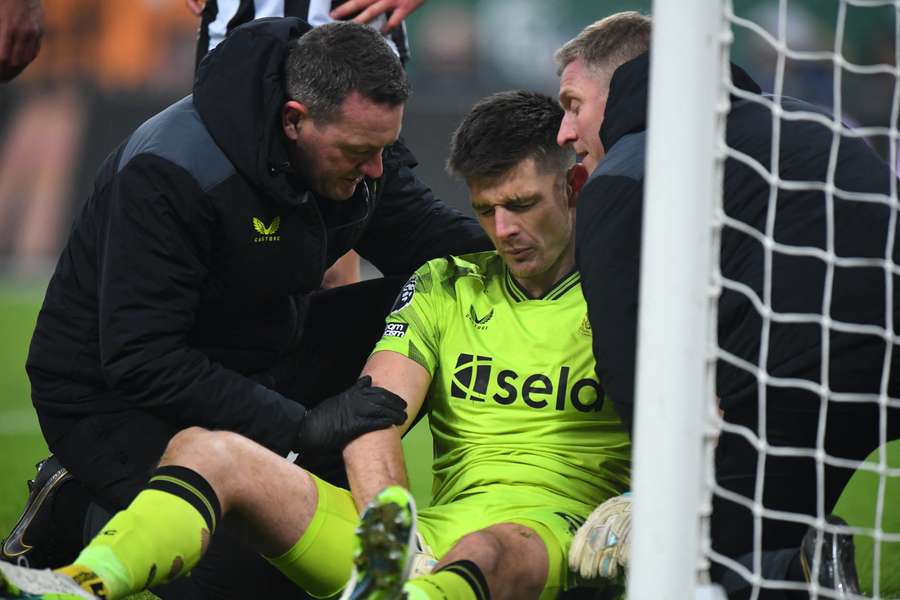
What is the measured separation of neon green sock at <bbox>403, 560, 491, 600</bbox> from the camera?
2527 millimetres

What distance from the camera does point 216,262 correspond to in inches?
132

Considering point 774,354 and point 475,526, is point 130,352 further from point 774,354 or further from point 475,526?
point 774,354

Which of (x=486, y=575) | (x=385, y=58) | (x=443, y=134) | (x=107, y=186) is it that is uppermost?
(x=443, y=134)

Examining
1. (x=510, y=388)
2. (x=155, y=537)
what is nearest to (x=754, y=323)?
(x=510, y=388)

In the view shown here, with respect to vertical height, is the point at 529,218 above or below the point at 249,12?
below

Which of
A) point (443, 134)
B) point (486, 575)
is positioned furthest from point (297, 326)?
point (443, 134)

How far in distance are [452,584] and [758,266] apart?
98cm

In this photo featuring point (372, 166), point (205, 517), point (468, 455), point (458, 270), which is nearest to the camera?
point (205, 517)

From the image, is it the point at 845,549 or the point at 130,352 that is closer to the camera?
the point at 845,549

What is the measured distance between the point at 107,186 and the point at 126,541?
1130 mm

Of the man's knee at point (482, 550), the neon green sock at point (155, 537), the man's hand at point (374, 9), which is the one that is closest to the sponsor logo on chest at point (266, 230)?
the neon green sock at point (155, 537)

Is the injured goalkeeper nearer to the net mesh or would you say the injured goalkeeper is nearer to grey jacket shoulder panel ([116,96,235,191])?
the net mesh

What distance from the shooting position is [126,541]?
8.35 feet

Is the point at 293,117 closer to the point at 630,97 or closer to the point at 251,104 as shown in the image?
the point at 251,104
